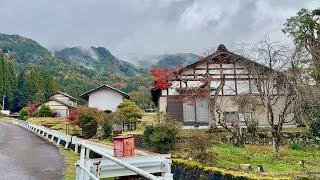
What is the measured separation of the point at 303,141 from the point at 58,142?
1251 cm

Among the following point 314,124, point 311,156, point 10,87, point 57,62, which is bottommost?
point 311,156

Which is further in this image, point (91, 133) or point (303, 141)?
point (91, 133)

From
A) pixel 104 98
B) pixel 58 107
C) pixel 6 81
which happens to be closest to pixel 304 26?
pixel 104 98

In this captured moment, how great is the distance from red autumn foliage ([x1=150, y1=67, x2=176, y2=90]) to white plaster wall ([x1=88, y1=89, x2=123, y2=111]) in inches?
979

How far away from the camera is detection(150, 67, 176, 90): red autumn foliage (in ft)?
83.0

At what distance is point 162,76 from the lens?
25.5 meters

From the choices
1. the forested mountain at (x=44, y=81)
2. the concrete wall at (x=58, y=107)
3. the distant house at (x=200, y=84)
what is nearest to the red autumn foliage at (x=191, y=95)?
the distant house at (x=200, y=84)

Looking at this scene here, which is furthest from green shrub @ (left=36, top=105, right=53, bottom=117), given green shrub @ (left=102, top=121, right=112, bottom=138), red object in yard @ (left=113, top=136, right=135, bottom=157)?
red object in yard @ (left=113, top=136, right=135, bottom=157)

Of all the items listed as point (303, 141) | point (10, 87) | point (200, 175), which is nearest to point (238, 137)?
point (303, 141)

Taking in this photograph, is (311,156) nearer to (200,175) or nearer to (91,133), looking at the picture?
(200,175)

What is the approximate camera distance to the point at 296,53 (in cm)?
1524

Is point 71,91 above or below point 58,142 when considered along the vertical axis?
above

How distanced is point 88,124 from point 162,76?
556 cm

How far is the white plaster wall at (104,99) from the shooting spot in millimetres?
50125
